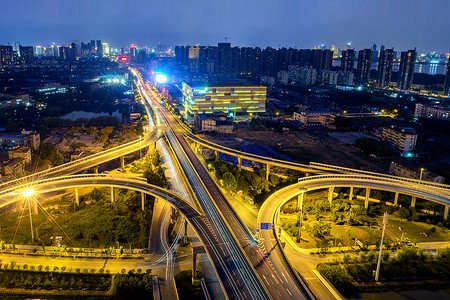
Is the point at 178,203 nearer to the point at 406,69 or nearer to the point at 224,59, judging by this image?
the point at 406,69

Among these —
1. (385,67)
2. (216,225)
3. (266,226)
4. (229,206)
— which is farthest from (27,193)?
(385,67)

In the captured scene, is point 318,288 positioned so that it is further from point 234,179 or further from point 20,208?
point 20,208

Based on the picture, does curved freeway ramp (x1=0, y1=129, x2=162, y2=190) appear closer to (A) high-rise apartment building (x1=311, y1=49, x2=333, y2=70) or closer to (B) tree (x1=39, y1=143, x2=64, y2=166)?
(B) tree (x1=39, y1=143, x2=64, y2=166)

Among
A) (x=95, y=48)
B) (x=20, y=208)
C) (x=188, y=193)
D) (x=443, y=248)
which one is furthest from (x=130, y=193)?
(x=95, y=48)

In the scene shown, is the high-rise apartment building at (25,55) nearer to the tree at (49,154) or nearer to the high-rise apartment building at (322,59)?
the high-rise apartment building at (322,59)

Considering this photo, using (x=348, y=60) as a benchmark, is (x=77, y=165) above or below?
below

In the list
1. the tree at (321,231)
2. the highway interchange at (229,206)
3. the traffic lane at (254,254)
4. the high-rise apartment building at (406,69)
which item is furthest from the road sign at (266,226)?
the high-rise apartment building at (406,69)
